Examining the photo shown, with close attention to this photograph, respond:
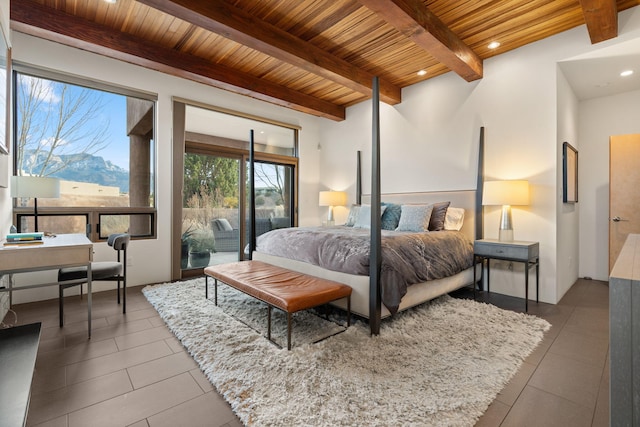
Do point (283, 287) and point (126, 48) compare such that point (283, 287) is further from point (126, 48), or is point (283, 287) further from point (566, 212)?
point (566, 212)

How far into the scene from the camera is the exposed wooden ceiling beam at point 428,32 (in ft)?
8.39

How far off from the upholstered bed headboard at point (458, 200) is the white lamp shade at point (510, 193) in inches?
20.7

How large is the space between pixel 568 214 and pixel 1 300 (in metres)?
6.21

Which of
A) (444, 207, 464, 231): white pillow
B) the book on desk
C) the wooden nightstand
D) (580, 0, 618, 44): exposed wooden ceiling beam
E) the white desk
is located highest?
(580, 0, 618, 44): exposed wooden ceiling beam

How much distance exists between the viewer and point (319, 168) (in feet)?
20.8

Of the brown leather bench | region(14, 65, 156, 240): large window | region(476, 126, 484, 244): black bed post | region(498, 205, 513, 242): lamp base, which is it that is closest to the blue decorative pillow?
region(476, 126, 484, 244): black bed post

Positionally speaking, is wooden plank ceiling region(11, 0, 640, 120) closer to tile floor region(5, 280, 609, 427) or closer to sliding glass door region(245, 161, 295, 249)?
sliding glass door region(245, 161, 295, 249)

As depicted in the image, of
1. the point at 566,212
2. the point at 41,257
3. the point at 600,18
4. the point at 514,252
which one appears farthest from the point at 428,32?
the point at 41,257

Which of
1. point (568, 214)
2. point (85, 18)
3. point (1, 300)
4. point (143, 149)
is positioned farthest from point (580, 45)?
point (1, 300)

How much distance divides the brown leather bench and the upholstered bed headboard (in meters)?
2.28

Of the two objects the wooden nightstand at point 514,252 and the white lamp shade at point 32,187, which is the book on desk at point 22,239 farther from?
the wooden nightstand at point 514,252

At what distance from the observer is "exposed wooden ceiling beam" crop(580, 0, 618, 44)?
2504 millimetres

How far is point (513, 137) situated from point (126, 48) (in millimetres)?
4565

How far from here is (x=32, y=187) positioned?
2676 millimetres
